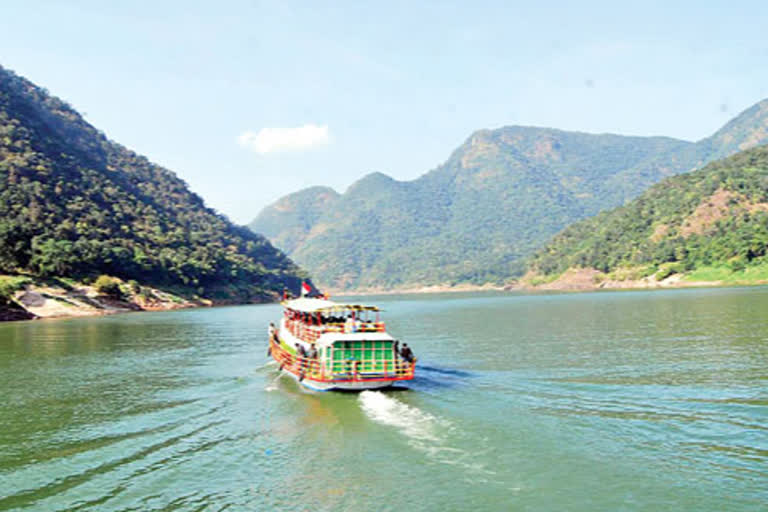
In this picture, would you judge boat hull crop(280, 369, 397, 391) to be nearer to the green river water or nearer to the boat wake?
the boat wake

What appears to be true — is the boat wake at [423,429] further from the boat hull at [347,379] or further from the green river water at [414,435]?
the boat hull at [347,379]

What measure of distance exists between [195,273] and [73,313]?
164 feet

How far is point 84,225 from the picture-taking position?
13075cm

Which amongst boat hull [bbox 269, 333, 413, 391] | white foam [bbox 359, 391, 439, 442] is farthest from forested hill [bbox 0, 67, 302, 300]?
white foam [bbox 359, 391, 439, 442]

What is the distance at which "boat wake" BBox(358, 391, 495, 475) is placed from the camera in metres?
19.1

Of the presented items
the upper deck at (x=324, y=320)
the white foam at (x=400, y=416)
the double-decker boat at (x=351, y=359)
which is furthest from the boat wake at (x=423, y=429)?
the upper deck at (x=324, y=320)

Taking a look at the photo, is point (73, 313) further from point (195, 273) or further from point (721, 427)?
point (721, 427)

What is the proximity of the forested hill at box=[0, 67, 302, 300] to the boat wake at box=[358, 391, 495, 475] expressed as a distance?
100m

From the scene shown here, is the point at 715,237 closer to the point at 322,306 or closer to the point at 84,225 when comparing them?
the point at 322,306

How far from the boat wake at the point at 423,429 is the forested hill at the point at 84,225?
100392 mm


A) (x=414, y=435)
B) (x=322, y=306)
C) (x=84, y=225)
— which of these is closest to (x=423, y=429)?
(x=414, y=435)

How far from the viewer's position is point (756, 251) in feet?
487

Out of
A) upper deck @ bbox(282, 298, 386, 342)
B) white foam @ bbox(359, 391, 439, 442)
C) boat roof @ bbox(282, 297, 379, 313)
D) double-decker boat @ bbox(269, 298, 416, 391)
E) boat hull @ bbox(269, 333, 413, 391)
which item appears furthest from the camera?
boat roof @ bbox(282, 297, 379, 313)

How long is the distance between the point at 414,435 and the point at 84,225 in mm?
132002
